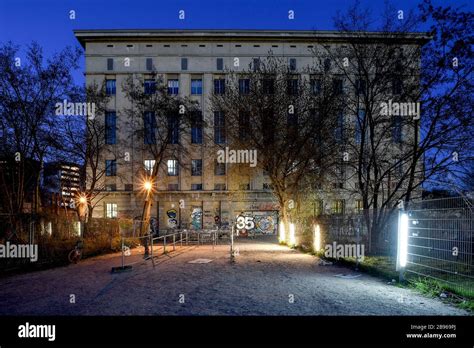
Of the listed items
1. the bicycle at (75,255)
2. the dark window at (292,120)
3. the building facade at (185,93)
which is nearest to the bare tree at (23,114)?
the bicycle at (75,255)

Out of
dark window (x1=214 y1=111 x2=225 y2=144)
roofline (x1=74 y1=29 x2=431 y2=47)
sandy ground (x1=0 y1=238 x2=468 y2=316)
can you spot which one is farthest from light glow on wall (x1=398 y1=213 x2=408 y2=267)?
roofline (x1=74 y1=29 x2=431 y2=47)

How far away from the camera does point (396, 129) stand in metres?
21.3

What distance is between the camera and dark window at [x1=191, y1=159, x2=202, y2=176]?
167ft

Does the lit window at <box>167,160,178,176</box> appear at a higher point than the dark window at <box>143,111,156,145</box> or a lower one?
lower

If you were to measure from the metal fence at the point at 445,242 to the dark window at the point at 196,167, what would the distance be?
41.3 m

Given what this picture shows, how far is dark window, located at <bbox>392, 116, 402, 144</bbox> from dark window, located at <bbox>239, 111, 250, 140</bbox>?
33.1 ft

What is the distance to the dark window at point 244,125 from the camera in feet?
91.1

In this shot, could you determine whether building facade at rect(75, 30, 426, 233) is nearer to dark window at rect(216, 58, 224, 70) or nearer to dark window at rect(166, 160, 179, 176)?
dark window at rect(166, 160, 179, 176)

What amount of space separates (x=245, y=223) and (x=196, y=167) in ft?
31.9

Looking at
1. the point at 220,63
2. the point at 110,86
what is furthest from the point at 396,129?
the point at 110,86

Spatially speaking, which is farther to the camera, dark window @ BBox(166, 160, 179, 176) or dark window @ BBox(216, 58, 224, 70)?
dark window @ BBox(216, 58, 224, 70)

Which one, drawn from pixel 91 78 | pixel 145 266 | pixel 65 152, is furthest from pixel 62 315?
pixel 91 78

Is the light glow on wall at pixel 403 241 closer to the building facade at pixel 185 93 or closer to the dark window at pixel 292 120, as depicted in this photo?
the dark window at pixel 292 120

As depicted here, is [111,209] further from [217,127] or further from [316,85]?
[316,85]
